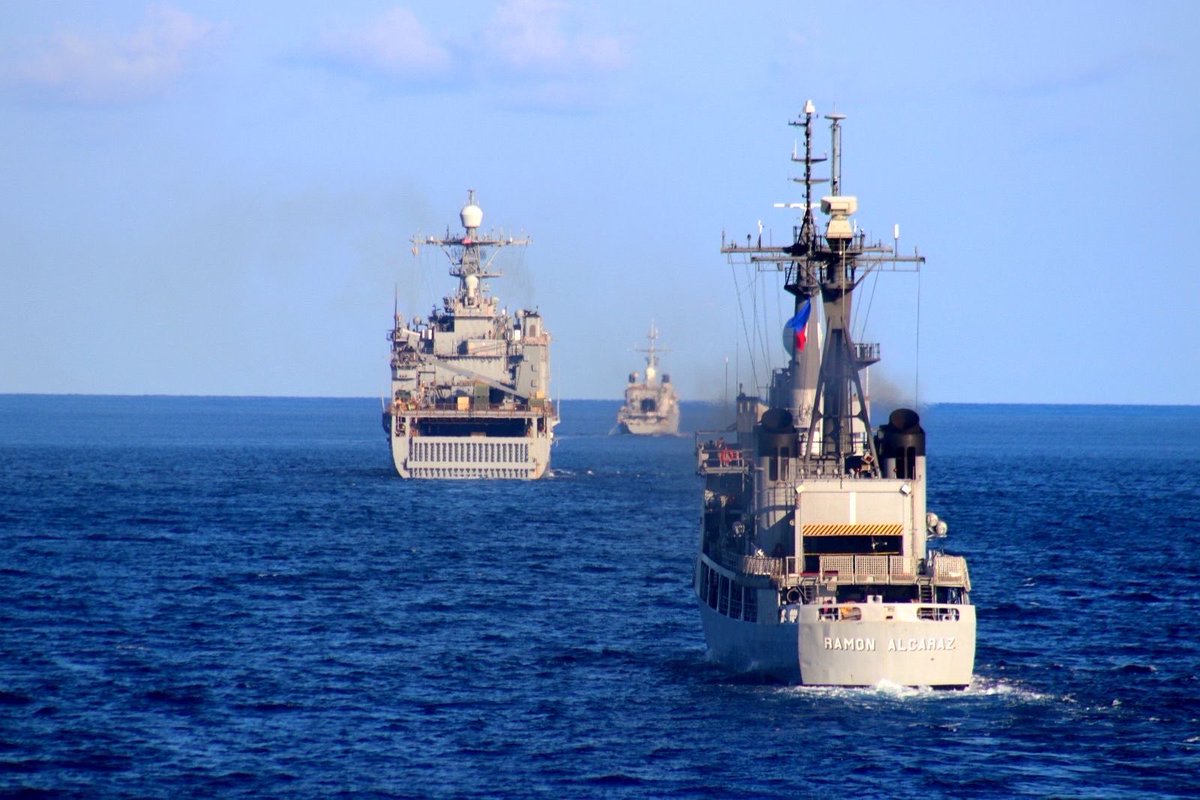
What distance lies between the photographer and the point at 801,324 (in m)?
57.1

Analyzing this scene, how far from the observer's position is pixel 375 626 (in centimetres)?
6228

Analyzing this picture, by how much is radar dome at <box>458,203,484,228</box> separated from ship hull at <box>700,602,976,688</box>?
11475 cm

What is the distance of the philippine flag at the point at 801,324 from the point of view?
57.1 metres

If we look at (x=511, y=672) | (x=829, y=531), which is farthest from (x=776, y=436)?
(x=511, y=672)

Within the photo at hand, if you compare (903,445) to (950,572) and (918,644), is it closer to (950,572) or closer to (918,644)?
(950,572)

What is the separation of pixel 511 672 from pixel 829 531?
11.3 meters

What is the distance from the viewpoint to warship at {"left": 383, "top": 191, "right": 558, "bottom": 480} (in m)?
138

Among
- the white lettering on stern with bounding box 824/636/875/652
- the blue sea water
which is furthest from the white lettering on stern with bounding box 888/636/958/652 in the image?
the blue sea water

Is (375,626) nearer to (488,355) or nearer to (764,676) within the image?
(764,676)

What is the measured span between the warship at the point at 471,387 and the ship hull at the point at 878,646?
301ft

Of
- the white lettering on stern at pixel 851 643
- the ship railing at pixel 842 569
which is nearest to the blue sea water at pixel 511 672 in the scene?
the white lettering on stern at pixel 851 643

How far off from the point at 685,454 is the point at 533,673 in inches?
5650

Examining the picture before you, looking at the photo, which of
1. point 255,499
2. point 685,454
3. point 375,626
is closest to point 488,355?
point 255,499

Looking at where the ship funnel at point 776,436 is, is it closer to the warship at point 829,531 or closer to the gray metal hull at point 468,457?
the warship at point 829,531
